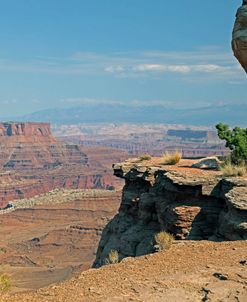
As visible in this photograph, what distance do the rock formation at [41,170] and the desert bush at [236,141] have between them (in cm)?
11348

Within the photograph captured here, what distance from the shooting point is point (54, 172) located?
552 feet

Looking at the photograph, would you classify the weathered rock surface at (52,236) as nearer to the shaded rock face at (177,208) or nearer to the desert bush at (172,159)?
the shaded rock face at (177,208)

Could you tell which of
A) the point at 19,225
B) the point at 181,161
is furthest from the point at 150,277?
the point at 19,225

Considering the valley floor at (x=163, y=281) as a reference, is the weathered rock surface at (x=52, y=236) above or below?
below

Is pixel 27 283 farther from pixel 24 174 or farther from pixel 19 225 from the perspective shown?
pixel 24 174

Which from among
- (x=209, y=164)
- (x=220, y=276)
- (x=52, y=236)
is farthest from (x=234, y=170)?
(x=52, y=236)

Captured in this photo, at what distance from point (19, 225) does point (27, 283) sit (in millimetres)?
46747

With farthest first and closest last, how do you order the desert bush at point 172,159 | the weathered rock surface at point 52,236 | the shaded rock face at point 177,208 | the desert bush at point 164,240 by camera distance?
the weathered rock surface at point 52,236 → the desert bush at point 172,159 → the shaded rock face at point 177,208 → the desert bush at point 164,240

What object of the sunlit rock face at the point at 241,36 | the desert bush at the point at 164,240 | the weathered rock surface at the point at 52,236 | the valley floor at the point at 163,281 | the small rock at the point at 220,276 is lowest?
the weathered rock surface at the point at 52,236

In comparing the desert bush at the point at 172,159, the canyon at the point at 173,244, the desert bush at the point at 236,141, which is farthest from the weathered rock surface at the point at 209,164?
the desert bush at the point at 172,159

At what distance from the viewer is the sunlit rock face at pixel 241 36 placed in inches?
515

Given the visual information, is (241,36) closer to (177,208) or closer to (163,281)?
(163,281)

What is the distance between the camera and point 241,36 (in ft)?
42.9

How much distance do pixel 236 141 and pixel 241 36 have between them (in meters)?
9.42
